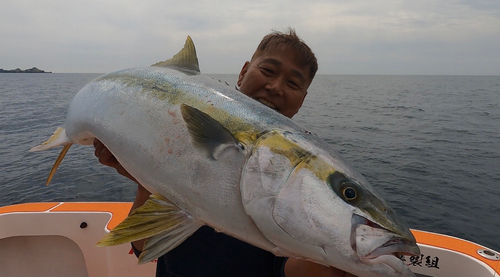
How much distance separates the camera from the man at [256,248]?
213cm

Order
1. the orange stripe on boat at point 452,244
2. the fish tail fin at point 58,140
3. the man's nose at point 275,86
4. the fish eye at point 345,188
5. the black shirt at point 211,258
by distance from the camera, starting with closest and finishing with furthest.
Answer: the fish eye at point 345,188, the black shirt at point 211,258, the man's nose at point 275,86, the fish tail fin at point 58,140, the orange stripe on boat at point 452,244

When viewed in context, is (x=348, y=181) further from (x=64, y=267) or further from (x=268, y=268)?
(x=64, y=267)

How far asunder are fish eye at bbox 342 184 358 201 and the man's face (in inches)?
53.6

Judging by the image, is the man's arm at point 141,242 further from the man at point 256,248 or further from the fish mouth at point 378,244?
the fish mouth at point 378,244

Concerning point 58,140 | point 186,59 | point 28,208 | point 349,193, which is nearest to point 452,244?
point 349,193

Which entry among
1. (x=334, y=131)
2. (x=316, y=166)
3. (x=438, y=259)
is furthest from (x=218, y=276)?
(x=334, y=131)

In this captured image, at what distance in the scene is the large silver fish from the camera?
1.30m

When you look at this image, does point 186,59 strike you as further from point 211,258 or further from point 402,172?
point 402,172

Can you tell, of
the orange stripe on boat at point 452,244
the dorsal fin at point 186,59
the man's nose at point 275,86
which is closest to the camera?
the dorsal fin at point 186,59

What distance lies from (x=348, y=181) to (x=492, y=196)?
32.9 feet

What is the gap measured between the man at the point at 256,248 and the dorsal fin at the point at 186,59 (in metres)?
0.52

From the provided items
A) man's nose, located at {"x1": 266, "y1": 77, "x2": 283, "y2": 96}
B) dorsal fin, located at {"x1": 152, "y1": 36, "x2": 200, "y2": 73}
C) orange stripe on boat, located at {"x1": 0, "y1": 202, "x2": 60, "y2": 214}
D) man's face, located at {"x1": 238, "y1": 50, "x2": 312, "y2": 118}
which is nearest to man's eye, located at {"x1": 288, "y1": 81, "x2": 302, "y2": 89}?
man's face, located at {"x1": 238, "y1": 50, "x2": 312, "y2": 118}

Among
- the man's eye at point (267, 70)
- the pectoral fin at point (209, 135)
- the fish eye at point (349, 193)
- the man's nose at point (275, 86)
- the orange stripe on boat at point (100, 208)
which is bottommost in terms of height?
the orange stripe on boat at point (100, 208)

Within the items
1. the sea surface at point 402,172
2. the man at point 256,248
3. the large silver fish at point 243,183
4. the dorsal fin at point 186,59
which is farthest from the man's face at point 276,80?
the sea surface at point 402,172
